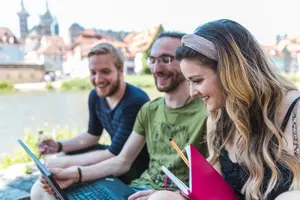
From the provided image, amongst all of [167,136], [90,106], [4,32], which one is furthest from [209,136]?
[4,32]

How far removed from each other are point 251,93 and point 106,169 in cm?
108

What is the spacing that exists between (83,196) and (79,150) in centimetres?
88

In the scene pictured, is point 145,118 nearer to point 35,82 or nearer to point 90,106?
point 90,106

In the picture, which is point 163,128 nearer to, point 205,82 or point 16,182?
point 205,82

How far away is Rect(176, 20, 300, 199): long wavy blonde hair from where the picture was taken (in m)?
1.09

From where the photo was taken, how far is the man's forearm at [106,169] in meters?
1.79

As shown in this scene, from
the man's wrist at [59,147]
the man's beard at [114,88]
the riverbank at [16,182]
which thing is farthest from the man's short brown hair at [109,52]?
the riverbank at [16,182]

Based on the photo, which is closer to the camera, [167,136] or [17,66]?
[167,136]

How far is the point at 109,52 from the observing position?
7.42 feet

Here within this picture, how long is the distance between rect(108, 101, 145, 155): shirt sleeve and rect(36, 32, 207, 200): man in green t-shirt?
103 millimetres

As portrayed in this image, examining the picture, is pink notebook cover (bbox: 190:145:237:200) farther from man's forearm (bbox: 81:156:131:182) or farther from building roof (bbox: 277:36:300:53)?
building roof (bbox: 277:36:300:53)

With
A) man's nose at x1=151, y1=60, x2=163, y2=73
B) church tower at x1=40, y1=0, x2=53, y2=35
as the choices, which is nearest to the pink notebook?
man's nose at x1=151, y1=60, x2=163, y2=73

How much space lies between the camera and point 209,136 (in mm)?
1442

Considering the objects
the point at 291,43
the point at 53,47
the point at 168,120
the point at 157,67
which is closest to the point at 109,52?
the point at 157,67
